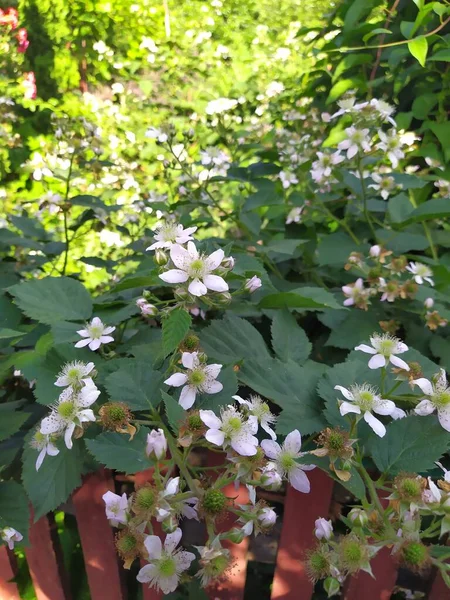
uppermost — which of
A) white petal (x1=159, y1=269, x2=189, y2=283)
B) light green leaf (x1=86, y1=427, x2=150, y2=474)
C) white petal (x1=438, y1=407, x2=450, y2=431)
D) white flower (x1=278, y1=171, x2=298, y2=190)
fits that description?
white petal (x1=159, y1=269, x2=189, y2=283)

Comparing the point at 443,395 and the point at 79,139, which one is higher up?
the point at 79,139

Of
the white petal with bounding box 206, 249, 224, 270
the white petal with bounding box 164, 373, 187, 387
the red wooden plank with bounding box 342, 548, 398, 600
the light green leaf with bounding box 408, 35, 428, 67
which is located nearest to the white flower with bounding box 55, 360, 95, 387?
the white petal with bounding box 164, 373, 187, 387

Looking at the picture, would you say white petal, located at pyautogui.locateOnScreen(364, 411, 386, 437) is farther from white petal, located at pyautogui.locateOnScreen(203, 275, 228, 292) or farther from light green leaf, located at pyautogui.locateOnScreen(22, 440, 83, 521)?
light green leaf, located at pyautogui.locateOnScreen(22, 440, 83, 521)

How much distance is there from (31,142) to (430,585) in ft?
12.3

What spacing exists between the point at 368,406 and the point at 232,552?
1.72ft

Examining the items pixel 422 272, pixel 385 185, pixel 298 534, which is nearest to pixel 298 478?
pixel 298 534

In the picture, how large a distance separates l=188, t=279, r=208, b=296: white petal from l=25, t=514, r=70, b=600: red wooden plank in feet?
2.36

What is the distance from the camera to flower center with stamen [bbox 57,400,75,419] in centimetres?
68

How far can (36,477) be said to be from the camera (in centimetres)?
80

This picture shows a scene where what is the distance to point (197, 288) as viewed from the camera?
68cm

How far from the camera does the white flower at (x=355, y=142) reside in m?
1.22

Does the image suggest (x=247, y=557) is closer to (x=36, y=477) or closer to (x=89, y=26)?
(x=36, y=477)

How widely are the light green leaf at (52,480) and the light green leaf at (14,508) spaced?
1.9 inches

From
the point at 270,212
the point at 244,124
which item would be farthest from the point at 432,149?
the point at 244,124
